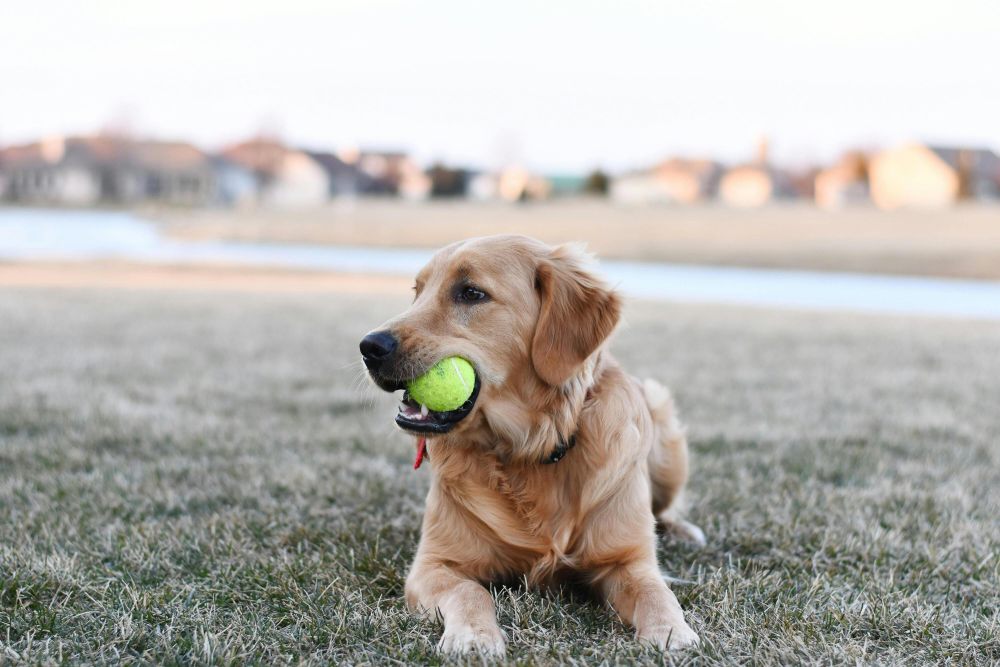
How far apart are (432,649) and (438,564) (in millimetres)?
444

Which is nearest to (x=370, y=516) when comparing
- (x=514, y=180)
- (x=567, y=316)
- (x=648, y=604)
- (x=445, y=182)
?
(x=567, y=316)

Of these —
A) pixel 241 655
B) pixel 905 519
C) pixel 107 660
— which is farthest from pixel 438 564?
pixel 905 519

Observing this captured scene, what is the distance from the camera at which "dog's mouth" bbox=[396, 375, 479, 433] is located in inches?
110

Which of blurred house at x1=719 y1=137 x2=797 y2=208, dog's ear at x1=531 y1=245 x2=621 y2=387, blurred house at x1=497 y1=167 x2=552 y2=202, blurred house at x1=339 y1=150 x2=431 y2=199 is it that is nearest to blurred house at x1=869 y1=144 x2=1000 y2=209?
blurred house at x1=719 y1=137 x2=797 y2=208

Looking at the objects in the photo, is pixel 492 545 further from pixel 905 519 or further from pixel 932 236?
pixel 932 236

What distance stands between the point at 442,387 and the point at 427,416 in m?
0.11

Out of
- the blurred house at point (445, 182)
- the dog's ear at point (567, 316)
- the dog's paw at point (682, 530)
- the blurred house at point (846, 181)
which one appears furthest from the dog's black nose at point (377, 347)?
the blurred house at point (445, 182)

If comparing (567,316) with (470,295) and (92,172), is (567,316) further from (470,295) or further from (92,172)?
(92,172)

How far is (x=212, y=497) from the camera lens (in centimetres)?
397

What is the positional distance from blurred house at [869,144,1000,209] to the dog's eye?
59.5 metres

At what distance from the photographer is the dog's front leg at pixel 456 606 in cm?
246

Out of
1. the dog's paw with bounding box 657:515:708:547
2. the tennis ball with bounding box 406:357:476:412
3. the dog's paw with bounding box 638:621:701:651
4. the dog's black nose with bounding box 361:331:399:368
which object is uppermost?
the dog's black nose with bounding box 361:331:399:368

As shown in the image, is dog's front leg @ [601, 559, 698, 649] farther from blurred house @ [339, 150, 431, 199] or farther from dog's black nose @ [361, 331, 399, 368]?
blurred house @ [339, 150, 431, 199]

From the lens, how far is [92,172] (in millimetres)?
69438
